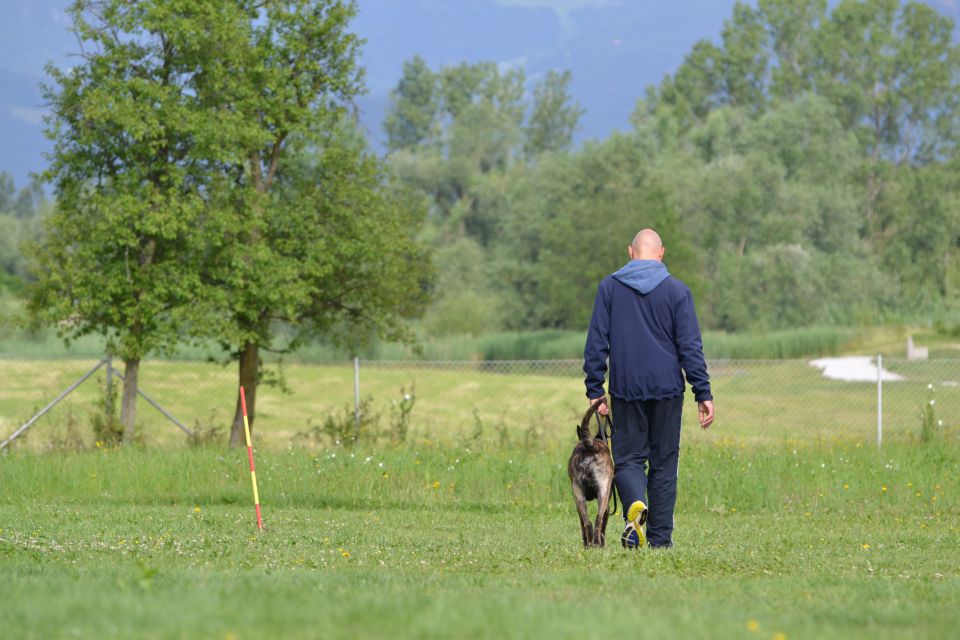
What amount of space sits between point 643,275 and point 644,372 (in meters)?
0.77

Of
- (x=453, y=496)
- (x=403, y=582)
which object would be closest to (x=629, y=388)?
(x=403, y=582)

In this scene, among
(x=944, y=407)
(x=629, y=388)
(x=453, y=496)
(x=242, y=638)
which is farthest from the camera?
(x=944, y=407)

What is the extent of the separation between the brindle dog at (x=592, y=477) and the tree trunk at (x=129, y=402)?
11898mm

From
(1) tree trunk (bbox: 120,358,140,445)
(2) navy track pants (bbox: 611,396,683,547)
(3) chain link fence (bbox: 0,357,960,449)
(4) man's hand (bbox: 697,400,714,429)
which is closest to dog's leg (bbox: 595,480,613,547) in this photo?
(2) navy track pants (bbox: 611,396,683,547)

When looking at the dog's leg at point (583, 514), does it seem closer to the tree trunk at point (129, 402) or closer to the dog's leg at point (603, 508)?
the dog's leg at point (603, 508)

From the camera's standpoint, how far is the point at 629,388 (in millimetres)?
9906

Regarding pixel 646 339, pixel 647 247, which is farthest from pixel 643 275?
pixel 646 339

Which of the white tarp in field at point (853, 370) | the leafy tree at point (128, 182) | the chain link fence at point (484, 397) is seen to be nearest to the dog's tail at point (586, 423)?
the leafy tree at point (128, 182)

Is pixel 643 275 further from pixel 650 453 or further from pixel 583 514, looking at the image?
pixel 583 514

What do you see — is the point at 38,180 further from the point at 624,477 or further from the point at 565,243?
the point at 565,243

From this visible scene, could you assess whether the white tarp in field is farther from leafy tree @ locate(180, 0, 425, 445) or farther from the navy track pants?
the navy track pants

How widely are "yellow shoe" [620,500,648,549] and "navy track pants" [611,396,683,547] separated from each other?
0.14 meters

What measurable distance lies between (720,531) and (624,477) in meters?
3.05

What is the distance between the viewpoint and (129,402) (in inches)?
813
